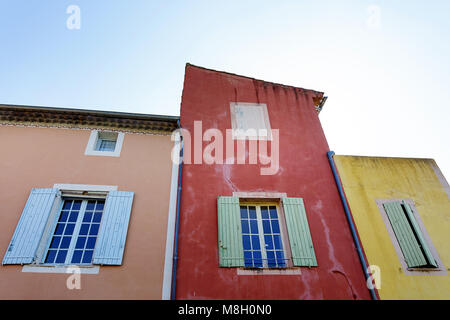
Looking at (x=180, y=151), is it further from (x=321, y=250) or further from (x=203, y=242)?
(x=321, y=250)

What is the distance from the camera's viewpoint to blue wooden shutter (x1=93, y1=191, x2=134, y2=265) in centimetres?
571

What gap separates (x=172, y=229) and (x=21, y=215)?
2857 mm

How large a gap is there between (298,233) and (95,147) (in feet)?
16.2

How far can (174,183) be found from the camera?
271 inches

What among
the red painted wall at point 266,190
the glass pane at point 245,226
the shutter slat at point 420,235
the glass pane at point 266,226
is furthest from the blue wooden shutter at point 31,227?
the shutter slat at point 420,235

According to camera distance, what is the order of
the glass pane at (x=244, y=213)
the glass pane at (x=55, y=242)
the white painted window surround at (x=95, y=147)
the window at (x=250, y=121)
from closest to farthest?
the glass pane at (x=55, y=242)
the glass pane at (x=244, y=213)
the white painted window surround at (x=95, y=147)
the window at (x=250, y=121)

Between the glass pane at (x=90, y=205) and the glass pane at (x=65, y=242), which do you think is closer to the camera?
the glass pane at (x=65, y=242)

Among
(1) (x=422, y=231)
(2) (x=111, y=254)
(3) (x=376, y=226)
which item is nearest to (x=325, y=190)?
(3) (x=376, y=226)

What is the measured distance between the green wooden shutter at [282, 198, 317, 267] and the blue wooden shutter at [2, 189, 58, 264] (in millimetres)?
4726

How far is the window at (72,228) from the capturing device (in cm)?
567

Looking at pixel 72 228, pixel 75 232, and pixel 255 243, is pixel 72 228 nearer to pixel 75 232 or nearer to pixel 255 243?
pixel 75 232

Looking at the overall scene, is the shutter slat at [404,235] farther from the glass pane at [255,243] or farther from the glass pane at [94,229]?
the glass pane at [94,229]

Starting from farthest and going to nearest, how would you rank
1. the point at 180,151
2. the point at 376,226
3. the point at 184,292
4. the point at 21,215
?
the point at 180,151 < the point at 376,226 < the point at 21,215 < the point at 184,292

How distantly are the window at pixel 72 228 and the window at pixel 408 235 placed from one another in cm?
555
